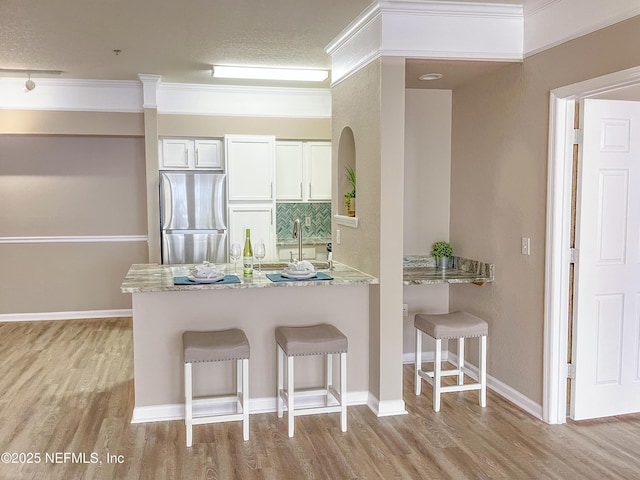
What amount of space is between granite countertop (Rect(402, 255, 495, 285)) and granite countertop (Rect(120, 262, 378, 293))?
40 centimetres

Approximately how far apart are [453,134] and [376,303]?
69.4 inches

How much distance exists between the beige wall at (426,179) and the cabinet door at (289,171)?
205 centimetres

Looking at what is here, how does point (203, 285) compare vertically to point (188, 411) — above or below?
above

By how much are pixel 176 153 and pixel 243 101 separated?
0.93 m

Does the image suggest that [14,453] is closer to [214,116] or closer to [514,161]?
[514,161]

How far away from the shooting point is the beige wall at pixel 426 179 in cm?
483

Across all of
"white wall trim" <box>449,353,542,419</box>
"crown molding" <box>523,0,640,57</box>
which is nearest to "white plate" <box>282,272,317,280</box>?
"white wall trim" <box>449,353,542,419</box>

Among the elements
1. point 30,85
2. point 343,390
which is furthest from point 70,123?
point 343,390

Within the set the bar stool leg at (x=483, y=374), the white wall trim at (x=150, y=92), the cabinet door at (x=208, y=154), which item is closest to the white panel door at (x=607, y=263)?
the bar stool leg at (x=483, y=374)

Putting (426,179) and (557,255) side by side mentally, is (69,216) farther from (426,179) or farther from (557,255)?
(557,255)

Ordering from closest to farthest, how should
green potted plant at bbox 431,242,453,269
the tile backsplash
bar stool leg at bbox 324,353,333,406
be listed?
bar stool leg at bbox 324,353,333,406, green potted plant at bbox 431,242,453,269, the tile backsplash

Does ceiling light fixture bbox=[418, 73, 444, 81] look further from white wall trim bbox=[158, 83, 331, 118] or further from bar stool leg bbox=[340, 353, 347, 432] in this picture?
white wall trim bbox=[158, 83, 331, 118]

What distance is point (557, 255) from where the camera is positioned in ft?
11.7

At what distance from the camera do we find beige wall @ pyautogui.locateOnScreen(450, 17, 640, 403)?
3.55m
